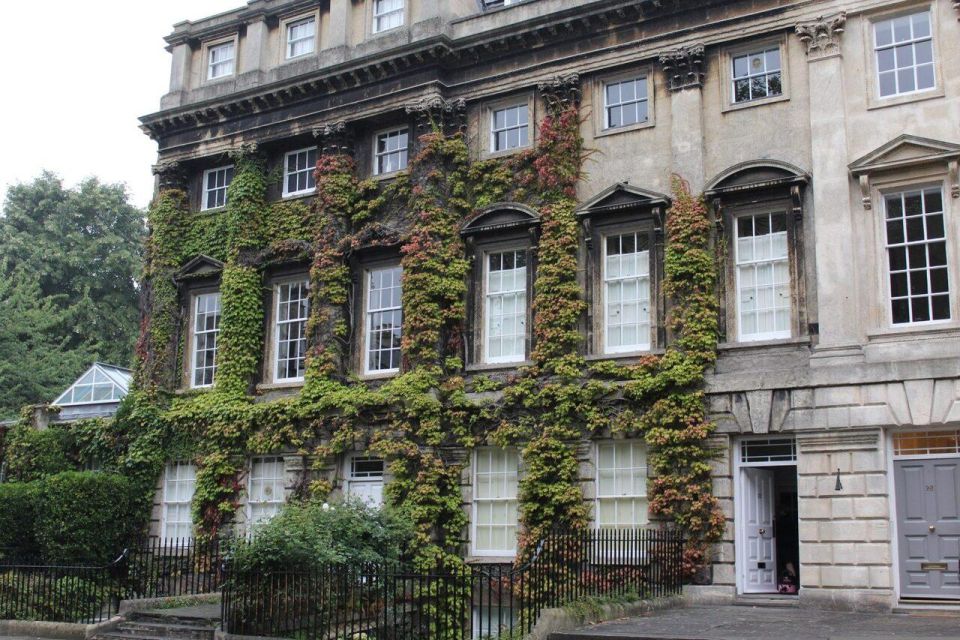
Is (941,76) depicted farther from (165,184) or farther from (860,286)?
(165,184)

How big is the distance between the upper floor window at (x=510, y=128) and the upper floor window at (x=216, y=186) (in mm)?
7428

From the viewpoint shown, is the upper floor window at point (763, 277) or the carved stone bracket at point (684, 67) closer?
the upper floor window at point (763, 277)

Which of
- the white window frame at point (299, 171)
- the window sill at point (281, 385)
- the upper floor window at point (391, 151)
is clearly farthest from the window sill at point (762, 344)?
the white window frame at point (299, 171)

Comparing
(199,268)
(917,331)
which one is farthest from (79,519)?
(917,331)

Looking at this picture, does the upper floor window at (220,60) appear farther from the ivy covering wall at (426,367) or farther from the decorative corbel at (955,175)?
the decorative corbel at (955,175)

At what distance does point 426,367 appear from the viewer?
2116 cm

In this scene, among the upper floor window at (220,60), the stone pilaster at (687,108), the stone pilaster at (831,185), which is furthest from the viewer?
the upper floor window at (220,60)

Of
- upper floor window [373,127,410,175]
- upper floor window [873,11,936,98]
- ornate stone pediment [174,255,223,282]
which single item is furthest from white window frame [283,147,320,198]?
upper floor window [873,11,936,98]

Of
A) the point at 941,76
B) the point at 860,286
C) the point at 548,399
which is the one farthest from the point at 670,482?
the point at 941,76

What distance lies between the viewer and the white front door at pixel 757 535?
17.8 metres

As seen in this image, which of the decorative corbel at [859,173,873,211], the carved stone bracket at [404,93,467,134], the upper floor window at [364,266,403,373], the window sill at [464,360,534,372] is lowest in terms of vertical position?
the window sill at [464,360,534,372]

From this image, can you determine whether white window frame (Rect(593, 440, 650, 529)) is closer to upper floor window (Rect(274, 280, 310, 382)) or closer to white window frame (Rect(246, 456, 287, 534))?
white window frame (Rect(246, 456, 287, 534))

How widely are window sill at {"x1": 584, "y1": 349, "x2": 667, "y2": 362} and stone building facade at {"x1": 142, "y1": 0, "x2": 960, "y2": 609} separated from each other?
4cm

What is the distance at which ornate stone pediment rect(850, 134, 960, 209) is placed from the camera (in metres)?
16.8
